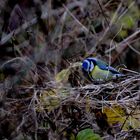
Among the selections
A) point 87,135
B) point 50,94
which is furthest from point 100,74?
point 87,135

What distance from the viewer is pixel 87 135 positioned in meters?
2.79

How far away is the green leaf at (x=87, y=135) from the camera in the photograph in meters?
2.77

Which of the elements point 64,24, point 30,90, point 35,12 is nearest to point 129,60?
point 64,24

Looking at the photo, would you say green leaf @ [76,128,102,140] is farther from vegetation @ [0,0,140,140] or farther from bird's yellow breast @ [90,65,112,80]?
bird's yellow breast @ [90,65,112,80]

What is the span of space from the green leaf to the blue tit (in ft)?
1.42

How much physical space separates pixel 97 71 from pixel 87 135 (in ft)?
1.70

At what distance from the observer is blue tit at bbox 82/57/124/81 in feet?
A: 10.4

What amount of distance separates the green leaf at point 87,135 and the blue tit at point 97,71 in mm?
432

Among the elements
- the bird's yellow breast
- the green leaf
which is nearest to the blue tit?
the bird's yellow breast

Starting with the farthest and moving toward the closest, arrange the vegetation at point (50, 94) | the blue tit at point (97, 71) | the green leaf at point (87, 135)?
1. the blue tit at point (97, 71)
2. the vegetation at point (50, 94)
3. the green leaf at point (87, 135)

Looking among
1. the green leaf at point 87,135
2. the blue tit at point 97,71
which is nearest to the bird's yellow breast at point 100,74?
the blue tit at point 97,71

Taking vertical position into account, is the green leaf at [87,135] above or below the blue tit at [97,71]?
below

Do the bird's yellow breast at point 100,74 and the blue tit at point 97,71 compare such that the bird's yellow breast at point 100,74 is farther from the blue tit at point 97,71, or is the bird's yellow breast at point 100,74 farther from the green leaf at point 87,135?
the green leaf at point 87,135

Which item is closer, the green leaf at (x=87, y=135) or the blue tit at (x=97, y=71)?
the green leaf at (x=87, y=135)
